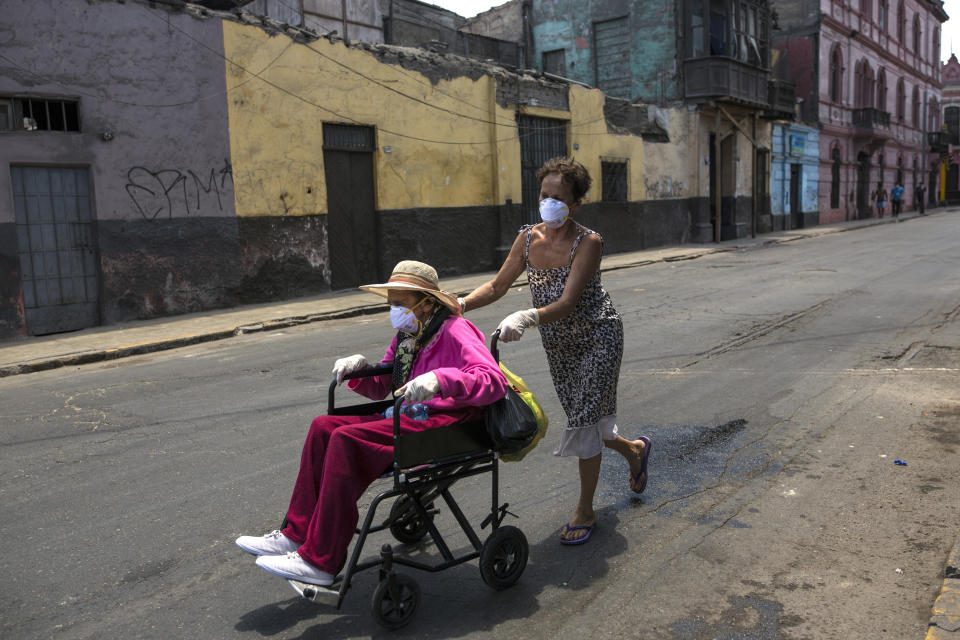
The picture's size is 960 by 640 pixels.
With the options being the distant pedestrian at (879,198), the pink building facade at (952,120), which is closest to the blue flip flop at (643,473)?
the distant pedestrian at (879,198)

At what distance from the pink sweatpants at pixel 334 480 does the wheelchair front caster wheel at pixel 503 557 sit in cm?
57

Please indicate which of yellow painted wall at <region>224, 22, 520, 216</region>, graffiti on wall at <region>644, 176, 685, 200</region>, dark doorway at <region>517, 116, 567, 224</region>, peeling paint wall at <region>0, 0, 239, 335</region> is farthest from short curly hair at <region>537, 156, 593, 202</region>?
graffiti on wall at <region>644, 176, 685, 200</region>

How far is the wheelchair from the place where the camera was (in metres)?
2.98

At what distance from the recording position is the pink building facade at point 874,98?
3622 centimetres

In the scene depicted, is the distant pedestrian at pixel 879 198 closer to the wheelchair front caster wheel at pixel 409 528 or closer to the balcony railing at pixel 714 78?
the balcony railing at pixel 714 78

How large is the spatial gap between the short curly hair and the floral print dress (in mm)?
191

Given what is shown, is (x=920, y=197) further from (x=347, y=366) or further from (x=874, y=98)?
(x=347, y=366)

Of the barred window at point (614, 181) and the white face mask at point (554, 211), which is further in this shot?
the barred window at point (614, 181)

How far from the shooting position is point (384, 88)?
15.9m

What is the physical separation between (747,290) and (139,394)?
968cm

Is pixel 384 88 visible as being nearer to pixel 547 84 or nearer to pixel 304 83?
pixel 304 83

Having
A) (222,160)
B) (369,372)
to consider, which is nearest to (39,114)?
(222,160)

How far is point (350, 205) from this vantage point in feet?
51.1

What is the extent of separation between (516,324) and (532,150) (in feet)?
57.0
